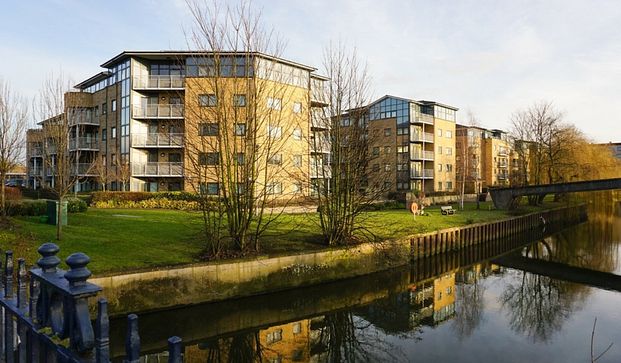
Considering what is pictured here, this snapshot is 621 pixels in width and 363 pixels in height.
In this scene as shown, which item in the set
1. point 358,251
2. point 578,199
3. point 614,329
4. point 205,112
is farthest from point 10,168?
point 578,199

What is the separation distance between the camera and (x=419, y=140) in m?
57.2

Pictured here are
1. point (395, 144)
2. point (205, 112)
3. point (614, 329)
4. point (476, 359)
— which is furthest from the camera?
point (395, 144)

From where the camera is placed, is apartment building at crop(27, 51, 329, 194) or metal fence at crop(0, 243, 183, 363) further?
apartment building at crop(27, 51, 329, 194)

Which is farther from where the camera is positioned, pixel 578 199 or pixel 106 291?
pixel 578 199

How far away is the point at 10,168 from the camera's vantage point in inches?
757

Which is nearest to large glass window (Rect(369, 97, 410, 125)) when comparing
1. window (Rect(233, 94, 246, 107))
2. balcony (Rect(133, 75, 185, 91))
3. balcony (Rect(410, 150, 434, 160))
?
balcony (Rect(410, 150, 434, 160))

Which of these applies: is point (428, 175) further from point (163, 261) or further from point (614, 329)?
point (163, 261)

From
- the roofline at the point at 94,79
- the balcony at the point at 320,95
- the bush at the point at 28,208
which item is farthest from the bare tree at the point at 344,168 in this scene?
the roofline at the point at 94,79

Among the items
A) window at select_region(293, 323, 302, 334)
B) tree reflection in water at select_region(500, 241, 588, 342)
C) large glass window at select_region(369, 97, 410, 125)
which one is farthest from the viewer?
large glass window at select_region(369, 97, 410, 125)

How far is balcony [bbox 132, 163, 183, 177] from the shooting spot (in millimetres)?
36562

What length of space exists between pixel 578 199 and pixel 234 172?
5715 centimetres

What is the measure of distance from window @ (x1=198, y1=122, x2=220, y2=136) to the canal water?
6.10 meters

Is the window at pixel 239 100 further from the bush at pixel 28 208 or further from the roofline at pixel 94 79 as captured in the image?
the roofline at pixel 94 79

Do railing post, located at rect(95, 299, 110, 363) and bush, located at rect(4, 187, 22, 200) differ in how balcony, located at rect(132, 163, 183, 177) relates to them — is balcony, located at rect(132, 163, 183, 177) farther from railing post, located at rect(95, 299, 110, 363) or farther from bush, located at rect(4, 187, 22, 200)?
railing post, located at rect(95, 299, 110, 363)
